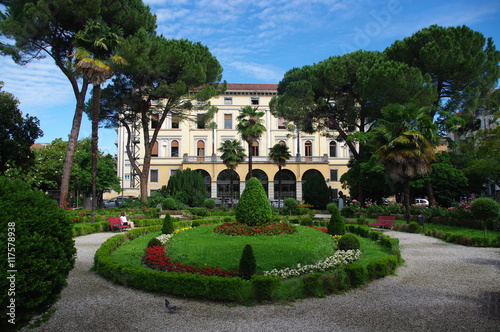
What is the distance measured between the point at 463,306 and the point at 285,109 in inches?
1017

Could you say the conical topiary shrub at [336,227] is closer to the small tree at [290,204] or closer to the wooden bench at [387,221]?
the wooden bench at [387,221]

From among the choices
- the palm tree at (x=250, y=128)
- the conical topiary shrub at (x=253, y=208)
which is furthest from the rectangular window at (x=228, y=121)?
the conical topiary shrub at (x=253, y=208)

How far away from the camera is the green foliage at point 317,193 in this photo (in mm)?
34406

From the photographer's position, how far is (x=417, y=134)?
17.9 m

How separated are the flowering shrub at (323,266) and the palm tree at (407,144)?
31.3 ft

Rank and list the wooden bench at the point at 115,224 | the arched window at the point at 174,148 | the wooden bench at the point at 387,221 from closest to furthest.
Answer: the wooden bench at the point at 115,224, the wooden bench at the point at 387,221, the arched window at the point at 174,148

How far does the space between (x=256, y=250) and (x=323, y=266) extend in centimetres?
194

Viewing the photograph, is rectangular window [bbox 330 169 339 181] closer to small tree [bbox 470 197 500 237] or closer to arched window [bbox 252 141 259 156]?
arched window [bbox 252 141 259 156]

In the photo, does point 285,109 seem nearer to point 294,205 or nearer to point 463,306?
point 294,205

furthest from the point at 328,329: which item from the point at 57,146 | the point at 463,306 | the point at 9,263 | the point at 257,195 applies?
the point at 57,146

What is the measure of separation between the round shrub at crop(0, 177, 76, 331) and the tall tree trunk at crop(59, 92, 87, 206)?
762 inches

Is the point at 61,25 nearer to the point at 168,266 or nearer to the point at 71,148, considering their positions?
the point at 71,148

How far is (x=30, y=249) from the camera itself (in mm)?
4051

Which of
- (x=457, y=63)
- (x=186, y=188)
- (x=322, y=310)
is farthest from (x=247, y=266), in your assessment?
(x=186, y=188)
